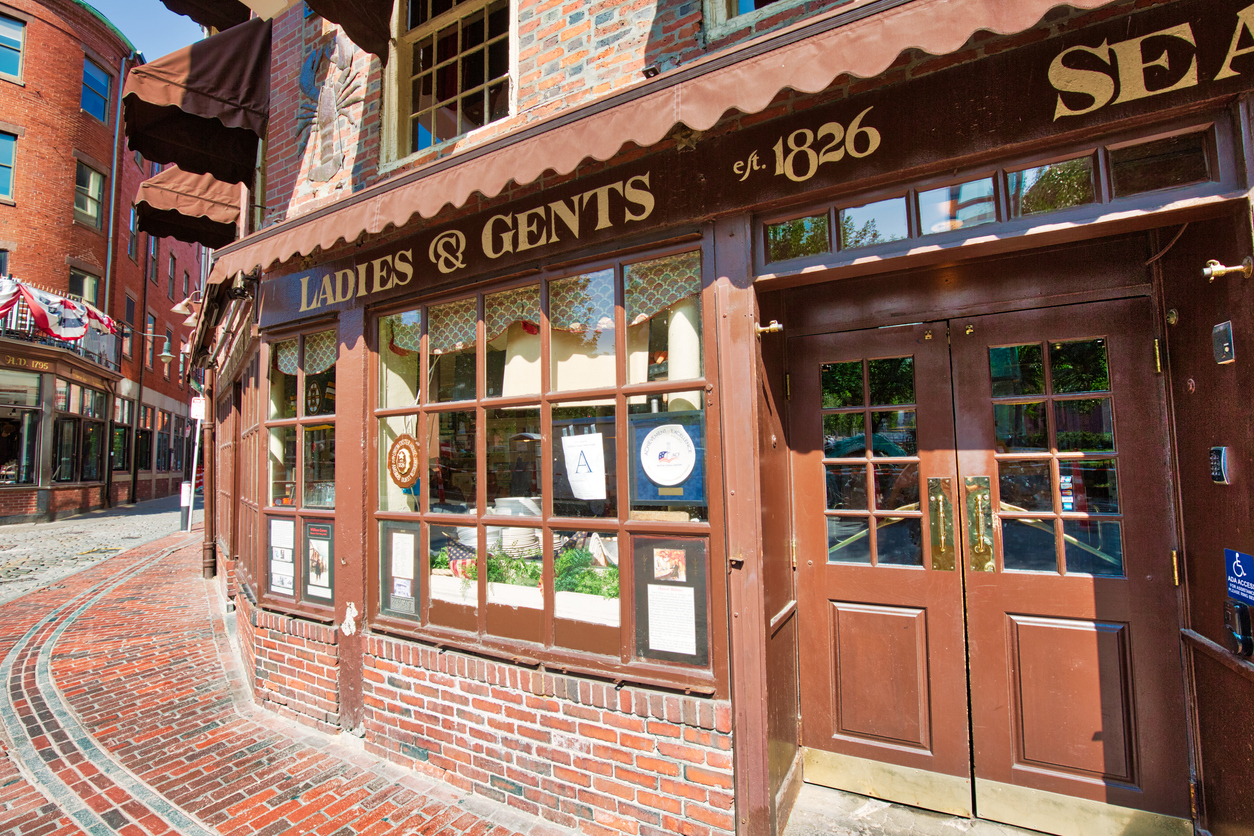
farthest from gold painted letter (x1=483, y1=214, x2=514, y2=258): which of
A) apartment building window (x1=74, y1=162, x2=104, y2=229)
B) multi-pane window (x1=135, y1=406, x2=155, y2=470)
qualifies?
multi-pane window (x1=135, y1=406, x2=155, y2=470)

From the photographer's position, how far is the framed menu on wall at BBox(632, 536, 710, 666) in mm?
2936

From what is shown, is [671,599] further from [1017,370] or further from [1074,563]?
[1017,370]

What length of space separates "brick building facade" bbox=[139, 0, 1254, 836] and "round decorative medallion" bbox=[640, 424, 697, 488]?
17mm

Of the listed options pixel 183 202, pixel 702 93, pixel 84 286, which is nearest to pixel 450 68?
pixel 702 93

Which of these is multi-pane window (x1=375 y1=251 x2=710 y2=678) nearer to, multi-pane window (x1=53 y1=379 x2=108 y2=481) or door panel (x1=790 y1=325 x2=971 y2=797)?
door panel (x1=790 y1=325 x2=971 y2=797)

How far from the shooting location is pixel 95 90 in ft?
65.8

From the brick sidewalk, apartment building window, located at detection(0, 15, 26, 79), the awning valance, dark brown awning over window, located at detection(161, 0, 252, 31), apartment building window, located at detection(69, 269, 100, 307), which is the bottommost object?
the brick sidewalk

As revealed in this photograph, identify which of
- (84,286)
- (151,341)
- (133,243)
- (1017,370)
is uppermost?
(133,243)

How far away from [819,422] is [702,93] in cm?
174

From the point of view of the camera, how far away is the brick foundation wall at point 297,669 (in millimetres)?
4219

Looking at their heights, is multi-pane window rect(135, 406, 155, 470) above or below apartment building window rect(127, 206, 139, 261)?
below

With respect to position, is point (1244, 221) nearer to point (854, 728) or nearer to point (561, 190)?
point (854, 728)

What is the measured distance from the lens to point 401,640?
3908 millimetres

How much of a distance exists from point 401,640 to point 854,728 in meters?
2.79
